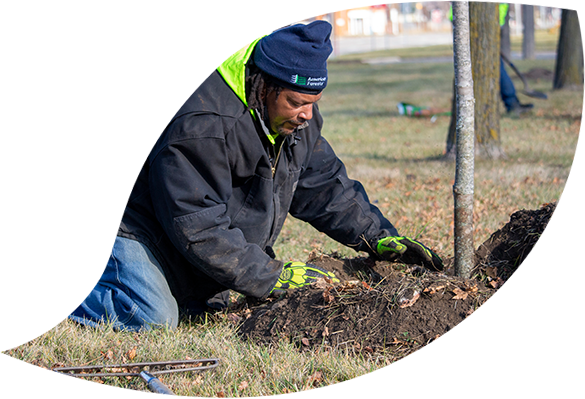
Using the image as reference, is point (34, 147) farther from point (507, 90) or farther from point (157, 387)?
point (507, 90)

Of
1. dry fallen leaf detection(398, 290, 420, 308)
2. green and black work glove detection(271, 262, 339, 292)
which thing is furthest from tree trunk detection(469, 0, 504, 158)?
dry fallen leaf detection(398, 290, 420, 308)

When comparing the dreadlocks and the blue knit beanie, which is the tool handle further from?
the blue knit beanie

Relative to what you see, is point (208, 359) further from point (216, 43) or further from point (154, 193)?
point (216, 43)

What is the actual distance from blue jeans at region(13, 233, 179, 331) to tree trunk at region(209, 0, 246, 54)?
16.0 ft

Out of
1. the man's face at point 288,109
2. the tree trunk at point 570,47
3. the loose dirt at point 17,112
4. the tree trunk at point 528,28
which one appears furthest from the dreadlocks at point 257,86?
the tree trunk at point 528,28

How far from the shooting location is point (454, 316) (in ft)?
8.91

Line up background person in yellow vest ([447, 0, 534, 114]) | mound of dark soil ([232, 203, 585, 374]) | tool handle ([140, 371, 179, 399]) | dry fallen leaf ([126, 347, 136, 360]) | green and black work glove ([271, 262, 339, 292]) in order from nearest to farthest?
tool handle ([140, 371, 179, 399]) < mound of dark soil ([232, 203, 585, 374]) < dry fallen leaf ([126, 347, 136, 360]) < green and black work glove ([271, 262, 339, 292]) < background person in yellow vest ([447, 0, 534, 114])

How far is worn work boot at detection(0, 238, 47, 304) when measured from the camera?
3240 millimetres

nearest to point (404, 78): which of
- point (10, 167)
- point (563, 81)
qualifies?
point (563, 81)

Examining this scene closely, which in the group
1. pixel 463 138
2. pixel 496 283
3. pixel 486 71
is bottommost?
pixel 496 283

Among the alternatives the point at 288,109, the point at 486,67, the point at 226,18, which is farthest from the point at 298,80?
the point at 226,18

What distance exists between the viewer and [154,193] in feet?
8.99

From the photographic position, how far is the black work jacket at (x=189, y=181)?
8.70 ft

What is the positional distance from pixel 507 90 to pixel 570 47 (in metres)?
4.42
